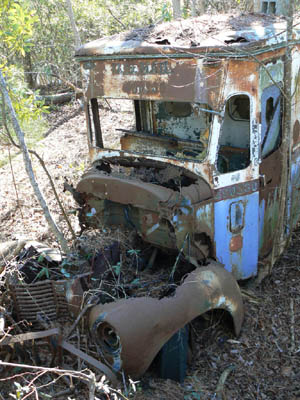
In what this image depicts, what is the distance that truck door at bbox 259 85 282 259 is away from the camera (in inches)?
170

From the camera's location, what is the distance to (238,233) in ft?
13.7

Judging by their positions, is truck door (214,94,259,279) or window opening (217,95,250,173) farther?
window opening (217,95,250,173)

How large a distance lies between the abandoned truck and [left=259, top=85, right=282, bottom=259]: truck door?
0.01m

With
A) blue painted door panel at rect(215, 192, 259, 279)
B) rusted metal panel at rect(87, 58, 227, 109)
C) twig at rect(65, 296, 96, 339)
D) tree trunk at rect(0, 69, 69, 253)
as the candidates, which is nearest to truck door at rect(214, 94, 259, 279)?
blue painted door panel at rect(215, 192, 259, 279)

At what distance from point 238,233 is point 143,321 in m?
1.54

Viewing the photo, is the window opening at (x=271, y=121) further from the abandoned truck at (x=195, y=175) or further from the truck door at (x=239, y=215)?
the truck door at (x=239, y=215)

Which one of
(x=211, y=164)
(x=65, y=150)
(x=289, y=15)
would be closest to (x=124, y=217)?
Answer: (x=211, y=164)

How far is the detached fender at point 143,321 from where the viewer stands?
3035 mm

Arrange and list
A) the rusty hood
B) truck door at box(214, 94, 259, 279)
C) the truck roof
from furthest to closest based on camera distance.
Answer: truck door at box(214, 94, 259, 279)
the rusty hood
the truck roof

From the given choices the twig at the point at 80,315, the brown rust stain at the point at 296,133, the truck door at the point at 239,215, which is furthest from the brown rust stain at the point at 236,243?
the twig at the point at 80,315

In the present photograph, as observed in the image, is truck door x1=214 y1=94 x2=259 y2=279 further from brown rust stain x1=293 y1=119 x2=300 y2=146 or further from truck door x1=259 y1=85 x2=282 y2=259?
brown rust stain x1=293 y1=119 x2=300 y2=146

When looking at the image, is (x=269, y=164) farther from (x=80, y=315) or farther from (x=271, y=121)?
(x=80, y=315)

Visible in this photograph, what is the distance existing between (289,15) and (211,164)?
149 cm

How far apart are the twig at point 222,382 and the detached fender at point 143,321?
1.88 ft
